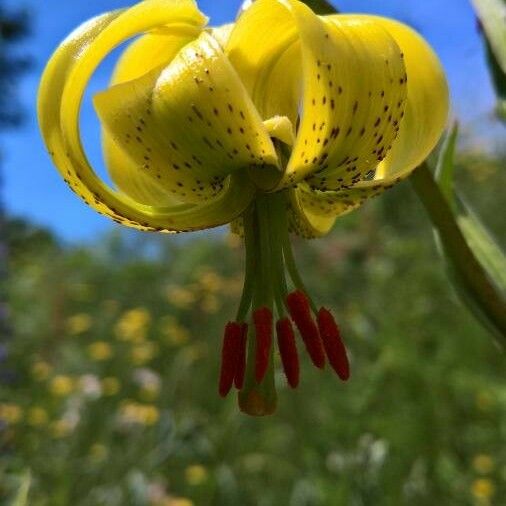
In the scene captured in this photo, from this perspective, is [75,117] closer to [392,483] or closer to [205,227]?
[205,227]

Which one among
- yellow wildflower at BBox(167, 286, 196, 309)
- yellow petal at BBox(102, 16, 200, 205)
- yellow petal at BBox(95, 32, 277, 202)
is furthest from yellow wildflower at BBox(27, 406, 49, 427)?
yellow petal at BBox(95, 32, 277, 202)

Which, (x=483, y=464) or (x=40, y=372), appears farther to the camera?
(x=40, y=372)

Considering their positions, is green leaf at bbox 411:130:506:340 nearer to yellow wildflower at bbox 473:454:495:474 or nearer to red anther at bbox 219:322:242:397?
red anther at bbox 219:322:242:397

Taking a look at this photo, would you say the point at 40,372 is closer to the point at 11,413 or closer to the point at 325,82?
the point at 11,413

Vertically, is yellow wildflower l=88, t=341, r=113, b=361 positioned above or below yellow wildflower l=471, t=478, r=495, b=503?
below

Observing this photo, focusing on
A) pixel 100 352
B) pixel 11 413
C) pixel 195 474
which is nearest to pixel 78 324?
pixel 100 352

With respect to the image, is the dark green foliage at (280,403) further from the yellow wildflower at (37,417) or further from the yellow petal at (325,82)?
the yellow petal at (325,82)
